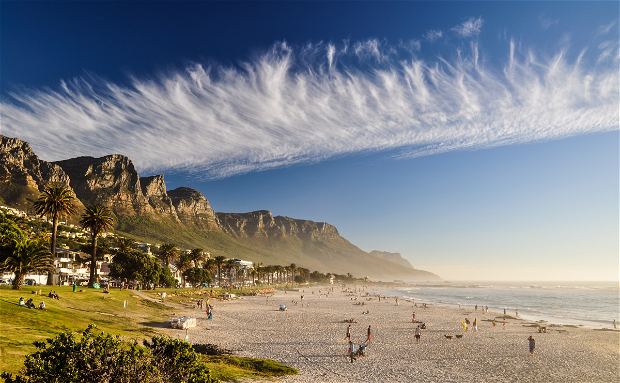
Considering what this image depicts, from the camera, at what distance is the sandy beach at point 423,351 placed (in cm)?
2491

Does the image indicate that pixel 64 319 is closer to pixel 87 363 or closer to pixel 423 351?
pixel 87 363

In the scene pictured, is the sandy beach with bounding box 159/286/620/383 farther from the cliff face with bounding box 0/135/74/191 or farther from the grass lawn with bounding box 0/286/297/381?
the cliff face with bounding box 0/135/74/191

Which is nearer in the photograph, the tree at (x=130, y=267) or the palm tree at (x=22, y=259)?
the palm tree at (x=22, y=259)

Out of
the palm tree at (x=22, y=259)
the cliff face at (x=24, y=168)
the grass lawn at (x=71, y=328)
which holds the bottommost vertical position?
the grass lawn at (x=71, y=328)

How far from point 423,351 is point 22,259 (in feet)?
144

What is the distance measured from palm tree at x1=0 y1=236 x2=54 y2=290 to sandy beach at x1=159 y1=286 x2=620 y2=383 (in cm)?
1895

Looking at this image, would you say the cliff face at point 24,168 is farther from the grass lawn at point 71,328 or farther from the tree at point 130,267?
the grass lawn at point 71,328

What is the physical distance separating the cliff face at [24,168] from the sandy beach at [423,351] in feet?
592

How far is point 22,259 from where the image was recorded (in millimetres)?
36812

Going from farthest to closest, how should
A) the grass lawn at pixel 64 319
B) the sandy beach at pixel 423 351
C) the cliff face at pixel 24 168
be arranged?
the cliff face at pixel 24 168 < the sandy beach at pixel 423 351 < the grass lawn at pixel 64 319

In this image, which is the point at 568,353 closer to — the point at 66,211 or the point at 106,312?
the point at 106,312

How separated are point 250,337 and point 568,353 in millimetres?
32548

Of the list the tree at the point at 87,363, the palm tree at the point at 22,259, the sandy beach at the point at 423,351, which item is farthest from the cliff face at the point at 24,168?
the tree at the point at 87,363

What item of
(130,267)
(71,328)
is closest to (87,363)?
(71,328)
